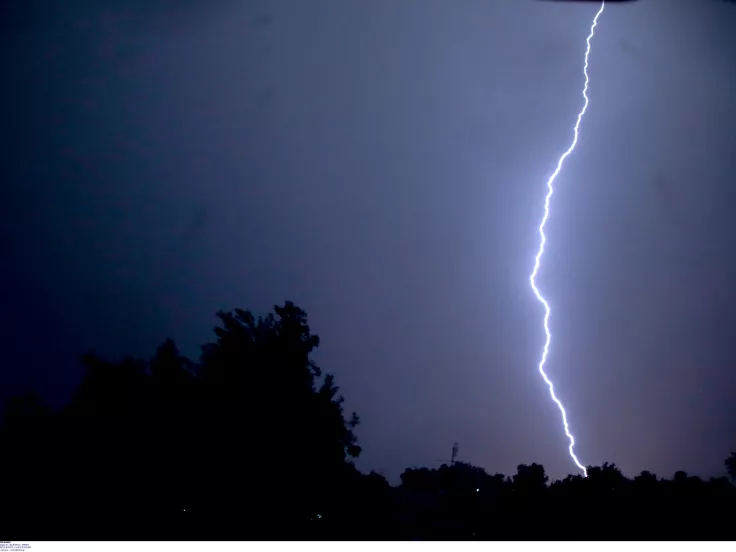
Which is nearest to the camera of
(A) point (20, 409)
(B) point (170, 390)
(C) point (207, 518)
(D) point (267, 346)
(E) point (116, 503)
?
(E) point (116, 503)

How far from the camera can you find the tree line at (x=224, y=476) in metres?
4.06

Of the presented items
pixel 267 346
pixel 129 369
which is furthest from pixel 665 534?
pixel 129 369

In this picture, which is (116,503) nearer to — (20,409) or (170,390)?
(170,390)

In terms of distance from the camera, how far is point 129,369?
583 cm

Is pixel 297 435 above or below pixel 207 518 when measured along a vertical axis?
above

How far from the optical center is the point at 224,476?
204 inches

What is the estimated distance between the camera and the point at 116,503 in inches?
183

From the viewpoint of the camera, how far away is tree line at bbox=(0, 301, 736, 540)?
4.06 m
